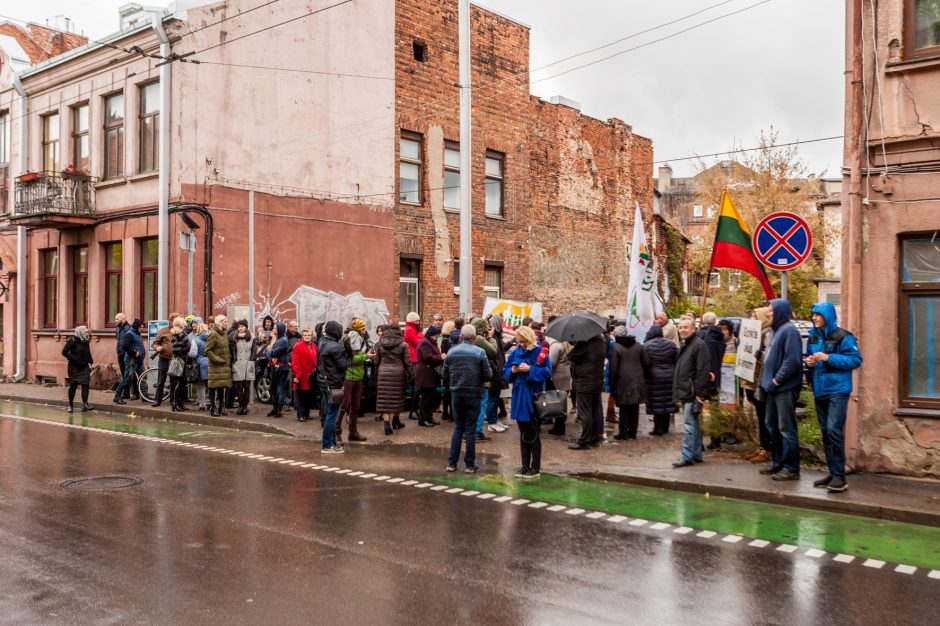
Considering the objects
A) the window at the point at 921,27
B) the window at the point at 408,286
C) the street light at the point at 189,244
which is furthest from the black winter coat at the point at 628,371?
the window at the point at 408,286

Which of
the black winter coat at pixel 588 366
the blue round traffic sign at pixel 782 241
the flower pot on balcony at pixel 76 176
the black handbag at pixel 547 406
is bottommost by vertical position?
the black handbag at pixel 547 406

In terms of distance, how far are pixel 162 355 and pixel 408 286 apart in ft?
25.2

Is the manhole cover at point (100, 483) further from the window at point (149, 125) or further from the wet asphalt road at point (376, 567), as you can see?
the window at point (149, 125)

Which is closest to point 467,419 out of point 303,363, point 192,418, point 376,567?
point 376,567

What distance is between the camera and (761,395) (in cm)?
1017

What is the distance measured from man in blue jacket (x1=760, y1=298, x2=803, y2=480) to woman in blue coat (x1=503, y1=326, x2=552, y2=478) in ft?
8.73

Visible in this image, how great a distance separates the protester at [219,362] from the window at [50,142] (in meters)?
11.7

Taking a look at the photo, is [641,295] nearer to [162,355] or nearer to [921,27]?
[921,27]

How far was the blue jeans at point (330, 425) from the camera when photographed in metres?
12.0

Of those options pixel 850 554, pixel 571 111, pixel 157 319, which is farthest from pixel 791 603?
pixel 571 111

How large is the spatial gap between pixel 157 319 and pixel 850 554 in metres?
17.4

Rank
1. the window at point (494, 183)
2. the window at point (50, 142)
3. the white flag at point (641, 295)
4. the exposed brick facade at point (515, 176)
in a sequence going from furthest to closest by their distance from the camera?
the window at point (494, 183) → the window at point (50, 142) → the exposed brick facade at point (515, 176) → the white flag at point (641, 295)

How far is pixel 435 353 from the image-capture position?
1398 cm

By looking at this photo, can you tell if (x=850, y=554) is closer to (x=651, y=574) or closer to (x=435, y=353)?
(x=651, y=574)
